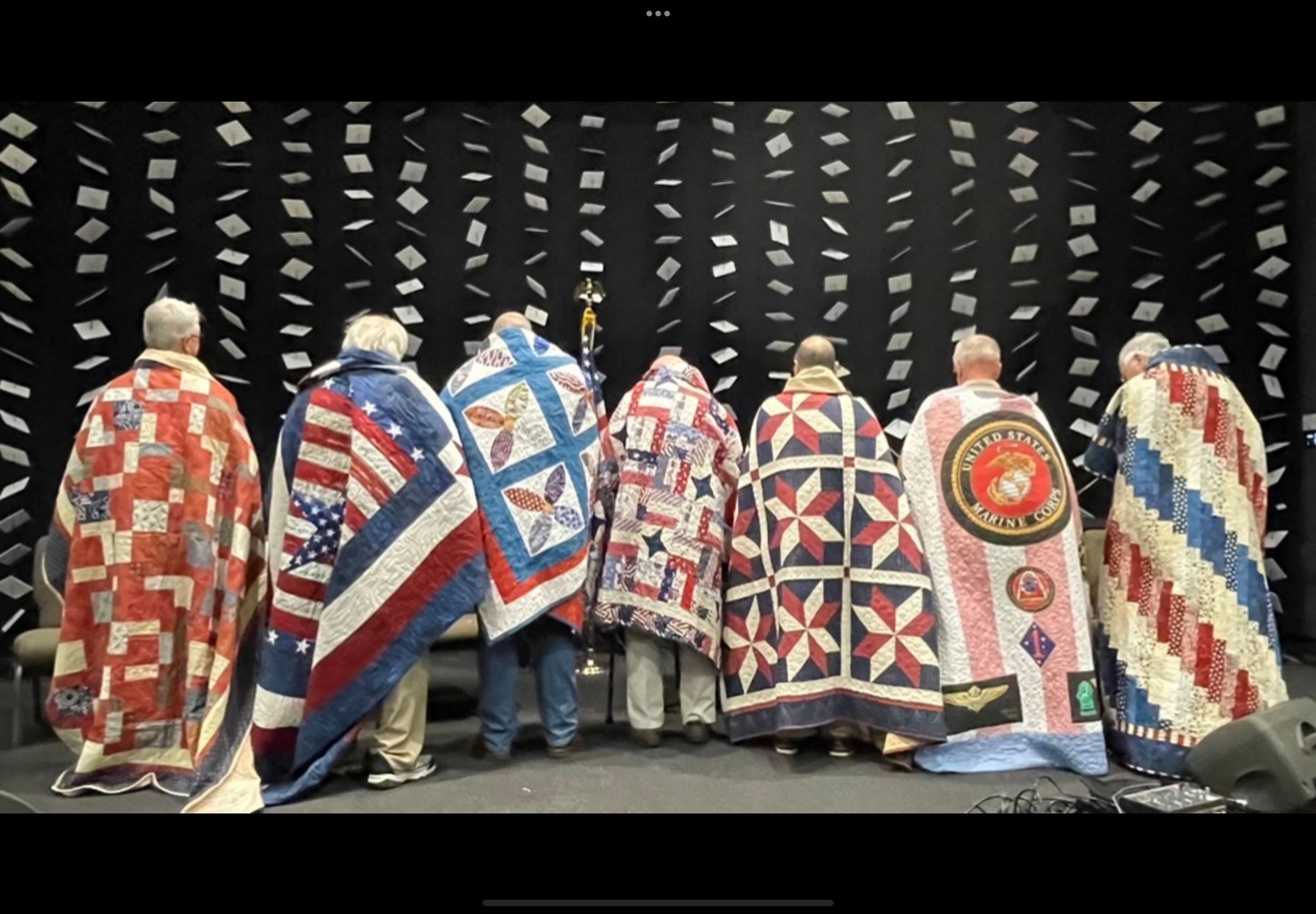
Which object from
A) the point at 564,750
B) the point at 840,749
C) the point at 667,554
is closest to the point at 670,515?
the point at 667,554

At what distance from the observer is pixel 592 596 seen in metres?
3.06

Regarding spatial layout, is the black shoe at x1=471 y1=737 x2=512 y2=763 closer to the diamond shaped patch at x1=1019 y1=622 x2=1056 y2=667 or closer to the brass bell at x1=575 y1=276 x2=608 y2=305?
the diamond shaped patch at x1=1019 y1=622 x2=1056 y2=667

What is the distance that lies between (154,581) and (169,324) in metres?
0.77

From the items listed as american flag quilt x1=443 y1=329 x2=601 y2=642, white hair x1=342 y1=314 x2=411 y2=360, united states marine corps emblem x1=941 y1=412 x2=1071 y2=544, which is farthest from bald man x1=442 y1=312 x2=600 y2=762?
united states marine corps emblem x1=941 y1=412 x2=1071 y2=544

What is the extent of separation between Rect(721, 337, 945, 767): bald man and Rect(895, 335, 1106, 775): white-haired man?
8 cm

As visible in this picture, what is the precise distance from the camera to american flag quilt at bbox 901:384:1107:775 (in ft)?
9.30

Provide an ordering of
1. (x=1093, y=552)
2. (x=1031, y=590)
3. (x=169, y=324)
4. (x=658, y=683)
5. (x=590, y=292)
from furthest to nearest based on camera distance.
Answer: (x=590, y=292) < (x=1093, y=552) < (x=658, y=683) < (x=1031, y=590) < (x=169, y=324)

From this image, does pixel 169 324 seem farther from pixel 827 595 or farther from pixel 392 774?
pixel 827 595

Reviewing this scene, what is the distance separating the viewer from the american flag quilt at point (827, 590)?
288cm

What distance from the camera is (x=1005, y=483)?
9.77ft

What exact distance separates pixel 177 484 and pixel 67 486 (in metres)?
0.34

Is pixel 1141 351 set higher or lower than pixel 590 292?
lower
